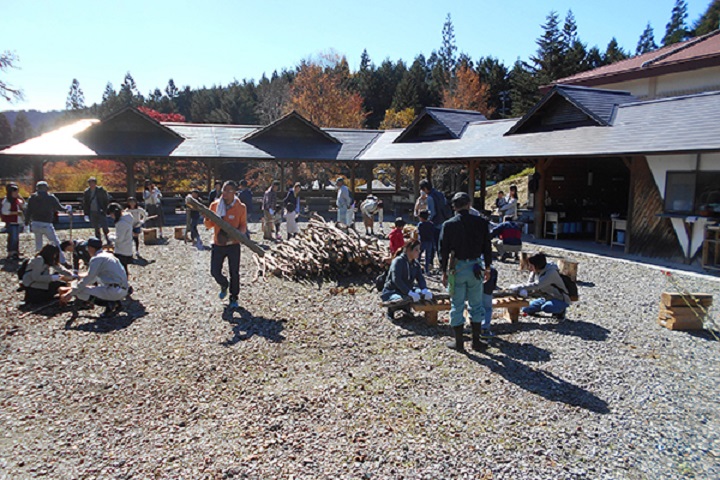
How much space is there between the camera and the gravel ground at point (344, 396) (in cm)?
423

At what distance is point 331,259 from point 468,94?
36048 millimetres

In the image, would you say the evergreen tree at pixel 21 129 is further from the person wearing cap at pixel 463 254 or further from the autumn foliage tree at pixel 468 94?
the person wearing cap at pixel 463 254

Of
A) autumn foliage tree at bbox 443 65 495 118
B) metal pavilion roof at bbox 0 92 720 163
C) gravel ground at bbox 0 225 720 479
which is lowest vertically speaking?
gravel ground at bbox 0 225 720 479

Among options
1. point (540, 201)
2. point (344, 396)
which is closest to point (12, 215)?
point (344, 396)

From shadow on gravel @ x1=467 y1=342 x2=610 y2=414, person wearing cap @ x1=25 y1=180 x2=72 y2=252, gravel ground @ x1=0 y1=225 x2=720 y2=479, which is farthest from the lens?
person wearing cap @ x1=25 y1=180 x2=72 y2=252

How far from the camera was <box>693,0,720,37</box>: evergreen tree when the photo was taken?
133 ft

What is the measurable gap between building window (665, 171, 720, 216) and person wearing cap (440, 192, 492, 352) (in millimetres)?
8852

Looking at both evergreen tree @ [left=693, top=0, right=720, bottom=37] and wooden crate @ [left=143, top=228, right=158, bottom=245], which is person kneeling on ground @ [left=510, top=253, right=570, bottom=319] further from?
evergreen tree @ [left=693, top=0, right=720, bottom=37]

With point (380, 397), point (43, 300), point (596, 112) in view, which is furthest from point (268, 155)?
point (380, 397)

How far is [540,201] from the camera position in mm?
17078

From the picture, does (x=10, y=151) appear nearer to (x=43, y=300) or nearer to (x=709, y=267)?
(x=43, y=300)

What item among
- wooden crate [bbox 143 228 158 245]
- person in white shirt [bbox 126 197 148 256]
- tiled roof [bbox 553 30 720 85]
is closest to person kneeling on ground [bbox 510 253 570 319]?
person in white shirt [bbox 126 197 148 256]

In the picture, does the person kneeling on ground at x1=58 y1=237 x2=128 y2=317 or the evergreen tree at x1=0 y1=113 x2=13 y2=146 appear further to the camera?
the evergreen tree at x1=0 y1=113 x2=13 y2=146

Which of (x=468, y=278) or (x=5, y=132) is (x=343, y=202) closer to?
(x=468, y=278)
